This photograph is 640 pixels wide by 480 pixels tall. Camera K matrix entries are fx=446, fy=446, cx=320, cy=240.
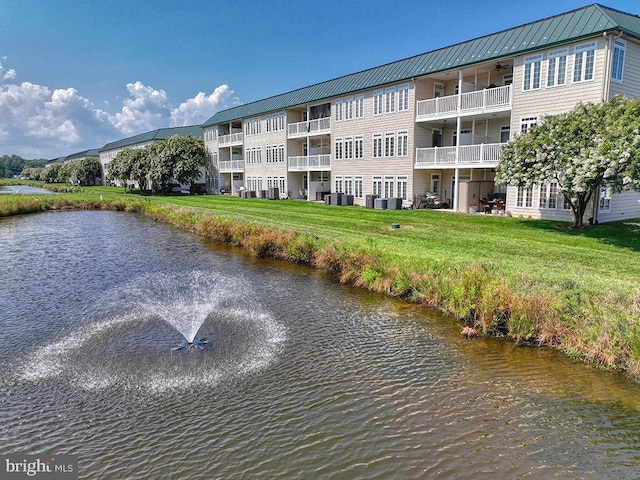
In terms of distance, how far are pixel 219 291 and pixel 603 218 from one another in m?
18.9

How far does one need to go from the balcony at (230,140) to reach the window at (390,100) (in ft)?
80.0

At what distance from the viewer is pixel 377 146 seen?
33219 mm

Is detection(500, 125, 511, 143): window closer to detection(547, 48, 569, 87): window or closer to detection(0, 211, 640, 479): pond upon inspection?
detection(547, 48, 569, 87): window

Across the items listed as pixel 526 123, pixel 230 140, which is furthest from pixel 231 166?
pixel 526 123

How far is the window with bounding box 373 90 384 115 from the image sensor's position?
107ft

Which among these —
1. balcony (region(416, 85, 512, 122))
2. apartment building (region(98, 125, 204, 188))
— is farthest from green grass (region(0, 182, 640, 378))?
apartment building (region(98, 125, 204, 188))

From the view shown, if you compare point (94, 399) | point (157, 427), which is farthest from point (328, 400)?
point (94, 399)

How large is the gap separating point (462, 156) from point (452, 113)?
2.74m

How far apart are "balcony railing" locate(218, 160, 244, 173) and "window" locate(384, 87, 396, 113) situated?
80.7 feet

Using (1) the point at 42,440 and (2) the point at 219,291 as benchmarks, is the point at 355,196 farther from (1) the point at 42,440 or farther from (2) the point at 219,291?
(1) the point at 42,440

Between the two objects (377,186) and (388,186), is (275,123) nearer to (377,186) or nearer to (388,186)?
(377,186)

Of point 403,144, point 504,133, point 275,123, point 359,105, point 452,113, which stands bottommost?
point 403,144

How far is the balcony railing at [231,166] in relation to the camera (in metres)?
52.8

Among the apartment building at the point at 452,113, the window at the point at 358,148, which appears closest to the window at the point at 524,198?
the apartment building at the point at 452,113
